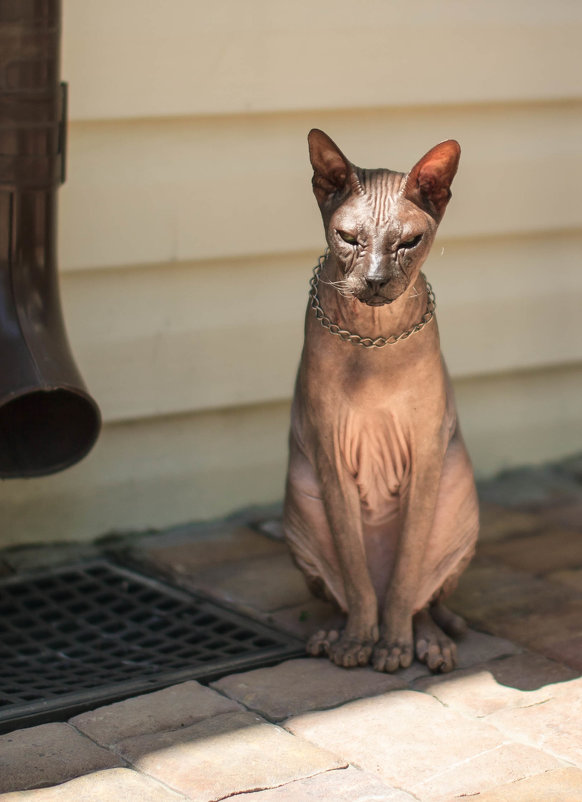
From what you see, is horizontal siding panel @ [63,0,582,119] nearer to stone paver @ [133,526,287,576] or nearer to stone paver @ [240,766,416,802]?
stone paver @ [133,526,287,576]

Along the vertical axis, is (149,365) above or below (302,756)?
above

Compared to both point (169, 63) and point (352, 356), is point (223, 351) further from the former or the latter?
point (352, 356)

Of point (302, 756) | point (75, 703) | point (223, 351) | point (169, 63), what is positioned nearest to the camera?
point (302, 756)

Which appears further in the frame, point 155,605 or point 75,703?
point 155,605

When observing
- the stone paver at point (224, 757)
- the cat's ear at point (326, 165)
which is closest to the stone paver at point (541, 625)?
the stone paver at point (224, 757)

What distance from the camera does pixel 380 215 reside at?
9.48ft

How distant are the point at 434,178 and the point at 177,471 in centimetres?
186

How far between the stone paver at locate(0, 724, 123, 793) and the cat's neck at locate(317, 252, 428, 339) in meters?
1.24

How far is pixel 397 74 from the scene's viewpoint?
4434 mm

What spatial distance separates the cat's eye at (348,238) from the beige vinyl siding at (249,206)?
139 cm

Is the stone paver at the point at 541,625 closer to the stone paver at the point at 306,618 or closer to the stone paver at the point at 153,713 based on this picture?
the stone paver at the point at 306,618

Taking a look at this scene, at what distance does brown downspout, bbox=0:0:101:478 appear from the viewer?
10.8 ft

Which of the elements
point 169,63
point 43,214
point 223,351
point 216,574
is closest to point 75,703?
point 216,574

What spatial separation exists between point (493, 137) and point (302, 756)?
9.11 feet
